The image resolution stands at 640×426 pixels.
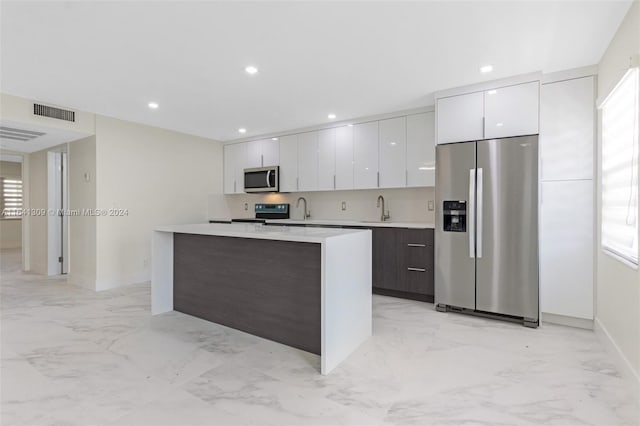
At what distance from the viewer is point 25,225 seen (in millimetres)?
Answer: 5711

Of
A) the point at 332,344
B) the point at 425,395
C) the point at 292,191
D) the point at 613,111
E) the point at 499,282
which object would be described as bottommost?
the point at 425,395

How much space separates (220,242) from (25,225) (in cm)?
499

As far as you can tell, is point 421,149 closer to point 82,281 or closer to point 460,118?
point 460,118

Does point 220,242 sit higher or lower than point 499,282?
higher

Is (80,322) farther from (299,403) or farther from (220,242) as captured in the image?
(299,403)

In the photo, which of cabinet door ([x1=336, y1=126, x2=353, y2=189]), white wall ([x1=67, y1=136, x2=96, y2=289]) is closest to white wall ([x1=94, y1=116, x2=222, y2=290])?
white wall ([x1=67, y1=136, x2=96, y2=289])

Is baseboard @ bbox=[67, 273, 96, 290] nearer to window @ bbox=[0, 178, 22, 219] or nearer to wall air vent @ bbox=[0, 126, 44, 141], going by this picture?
wall air vent @ bbox=[0, 126, 44, 141]

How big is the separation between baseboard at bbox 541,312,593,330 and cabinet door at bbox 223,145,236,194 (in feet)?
15.8

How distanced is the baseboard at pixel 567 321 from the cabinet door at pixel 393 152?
2.03 m

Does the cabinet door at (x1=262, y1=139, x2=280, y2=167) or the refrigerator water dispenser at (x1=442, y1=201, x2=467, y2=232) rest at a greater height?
the cabinet door at (x1=262, y1=139, x2=280, y2=167)

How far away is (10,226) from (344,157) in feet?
30.7

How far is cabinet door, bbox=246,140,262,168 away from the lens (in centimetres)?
555

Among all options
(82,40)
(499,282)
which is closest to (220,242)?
(82,40)

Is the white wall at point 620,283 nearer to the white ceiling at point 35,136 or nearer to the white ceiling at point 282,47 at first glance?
the white ceiling at point 282,47
